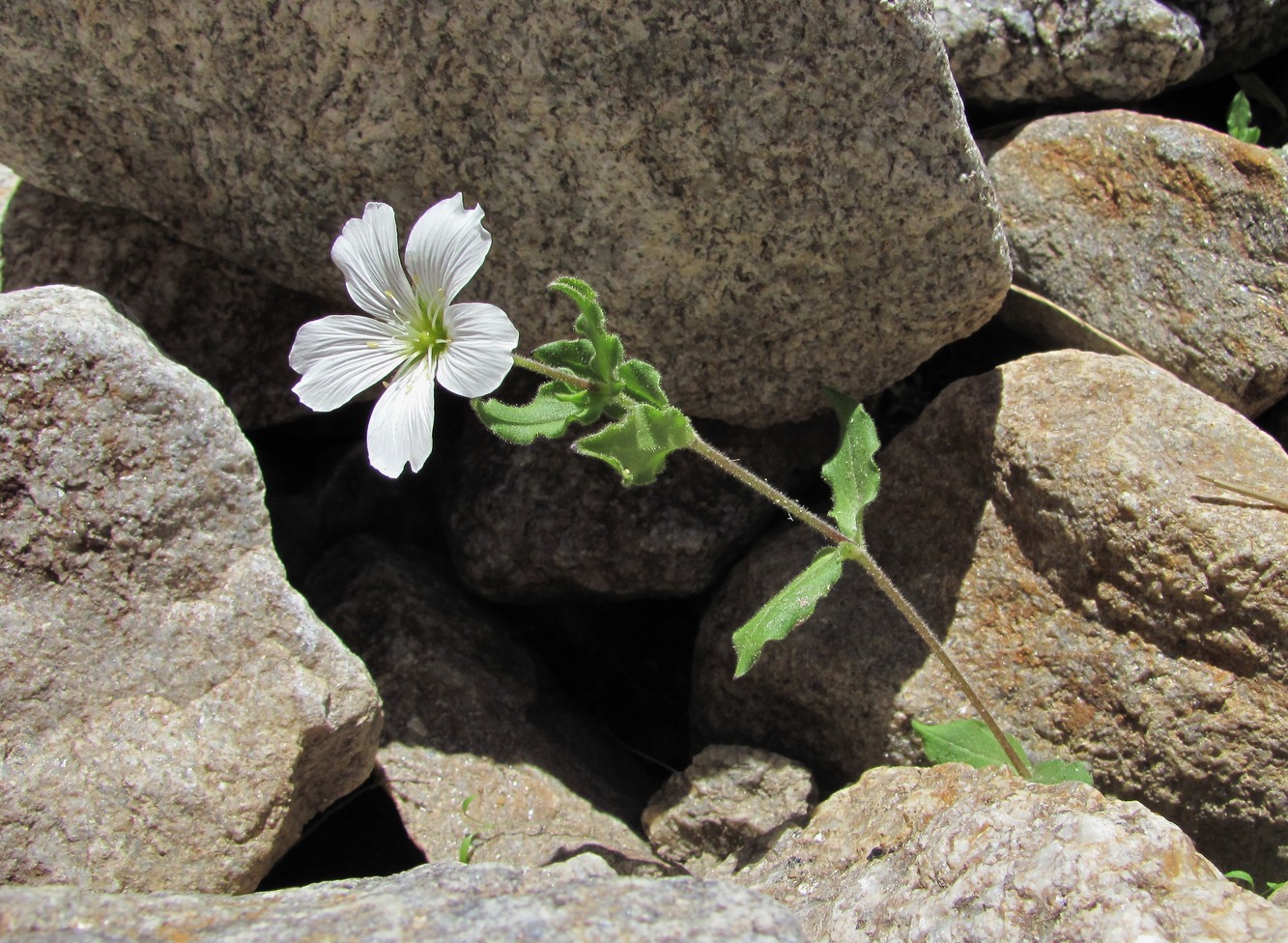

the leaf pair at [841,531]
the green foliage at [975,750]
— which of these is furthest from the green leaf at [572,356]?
the green foliage at [975,750]

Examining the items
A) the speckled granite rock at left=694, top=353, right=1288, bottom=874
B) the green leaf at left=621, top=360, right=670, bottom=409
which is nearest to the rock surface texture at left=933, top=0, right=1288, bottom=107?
the speckled granite rock at left=694, top=353, right=1288, bottom=874

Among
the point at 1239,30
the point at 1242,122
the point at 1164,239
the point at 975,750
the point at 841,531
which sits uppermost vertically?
the point at 1239,30

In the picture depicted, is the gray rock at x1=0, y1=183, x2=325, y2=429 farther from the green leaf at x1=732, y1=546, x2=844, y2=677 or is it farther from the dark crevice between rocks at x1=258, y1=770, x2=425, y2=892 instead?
the green leaf at x1=732, y1=546, x2=844, y2=677

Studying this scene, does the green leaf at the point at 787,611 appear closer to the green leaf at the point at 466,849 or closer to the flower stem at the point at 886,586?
the flower stem at the point at 886,586

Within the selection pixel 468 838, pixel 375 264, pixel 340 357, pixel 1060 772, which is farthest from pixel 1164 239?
pixel 468 838

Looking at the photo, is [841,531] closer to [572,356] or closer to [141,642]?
[572,356]

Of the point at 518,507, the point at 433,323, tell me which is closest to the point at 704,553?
the point at 518,507
